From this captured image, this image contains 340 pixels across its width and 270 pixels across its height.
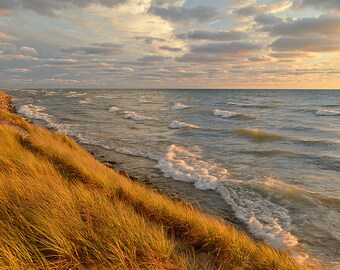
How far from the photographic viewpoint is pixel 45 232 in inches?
159

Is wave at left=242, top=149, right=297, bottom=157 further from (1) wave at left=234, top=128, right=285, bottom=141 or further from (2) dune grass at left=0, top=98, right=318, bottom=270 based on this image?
(2) dune grass at left=0, top=98, right=318, bottom=270

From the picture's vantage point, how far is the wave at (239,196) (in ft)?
25.3

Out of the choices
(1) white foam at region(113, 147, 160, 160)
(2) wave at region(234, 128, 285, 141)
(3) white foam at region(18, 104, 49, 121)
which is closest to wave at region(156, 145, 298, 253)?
(1) white foam at region(113, 147, 160, 160)

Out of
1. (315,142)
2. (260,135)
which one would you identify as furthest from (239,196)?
(260,135)

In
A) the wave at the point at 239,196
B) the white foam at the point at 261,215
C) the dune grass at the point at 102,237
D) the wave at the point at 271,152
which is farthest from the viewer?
the wave at the point at 271,152

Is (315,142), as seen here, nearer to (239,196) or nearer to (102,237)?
(239,196)

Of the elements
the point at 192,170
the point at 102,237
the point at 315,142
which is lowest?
the point at 192,170

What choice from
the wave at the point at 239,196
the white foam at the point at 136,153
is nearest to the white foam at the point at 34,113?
the white foam at the point at 136,153

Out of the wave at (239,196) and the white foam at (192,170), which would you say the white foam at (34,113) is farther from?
the wave at (239,196)

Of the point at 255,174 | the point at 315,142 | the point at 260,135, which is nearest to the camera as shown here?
the point at 255,174

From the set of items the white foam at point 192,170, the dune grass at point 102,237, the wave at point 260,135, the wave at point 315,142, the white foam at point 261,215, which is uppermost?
the dune grass at point 102,237

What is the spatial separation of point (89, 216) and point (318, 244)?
5986mm

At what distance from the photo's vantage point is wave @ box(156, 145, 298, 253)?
25.3 ft

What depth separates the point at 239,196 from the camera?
34.1ft
